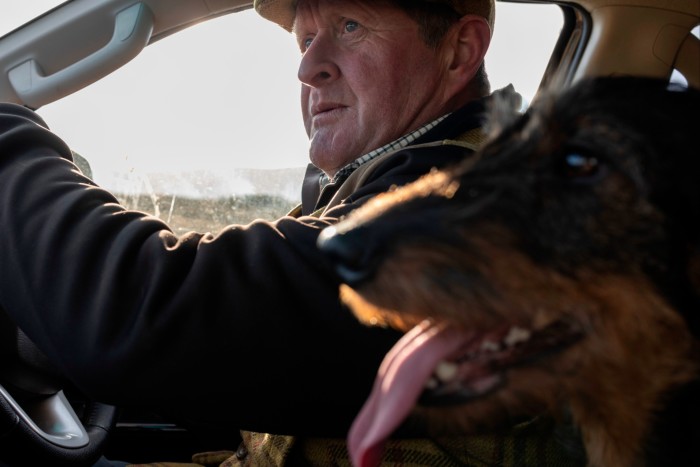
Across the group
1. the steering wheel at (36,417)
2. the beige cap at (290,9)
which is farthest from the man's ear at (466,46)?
the steering wheel at (36,417)

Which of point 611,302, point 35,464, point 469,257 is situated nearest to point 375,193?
point 469,257

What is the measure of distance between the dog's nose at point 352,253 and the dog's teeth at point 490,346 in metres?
0.37

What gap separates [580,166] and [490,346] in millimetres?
538

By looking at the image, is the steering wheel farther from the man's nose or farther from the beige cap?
the beige cap

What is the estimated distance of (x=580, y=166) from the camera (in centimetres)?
179

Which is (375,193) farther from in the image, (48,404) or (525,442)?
(48,404)

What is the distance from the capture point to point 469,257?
170 centimetres

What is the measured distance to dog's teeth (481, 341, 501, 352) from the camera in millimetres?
1754

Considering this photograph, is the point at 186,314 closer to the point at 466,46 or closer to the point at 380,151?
the point at 380,151

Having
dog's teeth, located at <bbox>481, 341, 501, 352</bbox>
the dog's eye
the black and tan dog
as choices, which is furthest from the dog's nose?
the dog's eye

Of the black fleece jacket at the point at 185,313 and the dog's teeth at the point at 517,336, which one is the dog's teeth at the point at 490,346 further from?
the black fleece jacket at the point at 185,313

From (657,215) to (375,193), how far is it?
990mm

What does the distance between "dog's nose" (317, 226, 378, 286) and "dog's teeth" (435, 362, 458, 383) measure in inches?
12.3

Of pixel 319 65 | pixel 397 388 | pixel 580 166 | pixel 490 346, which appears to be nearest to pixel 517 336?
pixel 490 346
